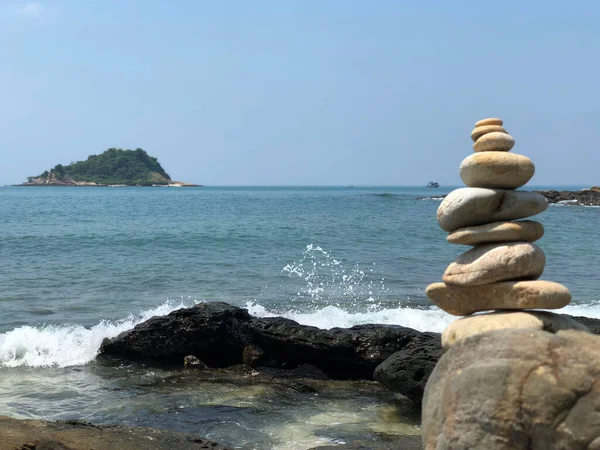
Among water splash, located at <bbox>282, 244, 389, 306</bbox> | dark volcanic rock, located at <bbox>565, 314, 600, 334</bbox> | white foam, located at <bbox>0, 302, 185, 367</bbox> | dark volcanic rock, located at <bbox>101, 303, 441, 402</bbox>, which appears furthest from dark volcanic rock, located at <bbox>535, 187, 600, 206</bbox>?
white foam, located at <bbox>0, 302, 185, 367</bbox>

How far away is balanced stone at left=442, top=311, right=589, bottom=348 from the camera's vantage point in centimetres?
595

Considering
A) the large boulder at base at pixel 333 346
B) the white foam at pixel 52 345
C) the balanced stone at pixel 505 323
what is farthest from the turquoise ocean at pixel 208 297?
the balanced stone at pixel 505 323

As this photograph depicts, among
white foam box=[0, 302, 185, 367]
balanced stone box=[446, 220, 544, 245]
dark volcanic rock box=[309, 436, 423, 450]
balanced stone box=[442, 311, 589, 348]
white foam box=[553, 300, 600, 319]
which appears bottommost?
white foam box=[0, 302, 185, 367]

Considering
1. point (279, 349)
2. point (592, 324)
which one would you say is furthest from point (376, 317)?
point (592, 324)

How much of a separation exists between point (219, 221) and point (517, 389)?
41.1 m

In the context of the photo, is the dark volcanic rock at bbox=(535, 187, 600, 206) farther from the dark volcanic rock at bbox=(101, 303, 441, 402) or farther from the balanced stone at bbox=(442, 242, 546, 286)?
the balanced stone at bbox=(442, 242, 546, 286)

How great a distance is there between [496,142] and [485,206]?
0.64 metres

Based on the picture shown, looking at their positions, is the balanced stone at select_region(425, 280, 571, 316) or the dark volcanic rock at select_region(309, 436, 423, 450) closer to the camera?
the balanced stone at select_region(425, 280, 571, 316)

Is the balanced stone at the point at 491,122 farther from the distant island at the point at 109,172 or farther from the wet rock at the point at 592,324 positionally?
the distant island at the point at 109,172

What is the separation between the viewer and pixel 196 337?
11.1 meters

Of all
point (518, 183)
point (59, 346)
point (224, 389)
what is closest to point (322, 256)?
point (59, 346)

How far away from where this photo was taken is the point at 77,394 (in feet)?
32.2

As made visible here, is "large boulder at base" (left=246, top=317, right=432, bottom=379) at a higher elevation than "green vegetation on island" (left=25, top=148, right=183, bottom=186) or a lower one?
lower

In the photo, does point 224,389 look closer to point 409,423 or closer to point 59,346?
point 409,423
